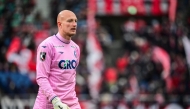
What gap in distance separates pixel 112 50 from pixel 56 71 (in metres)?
12.0

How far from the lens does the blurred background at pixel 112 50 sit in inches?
607

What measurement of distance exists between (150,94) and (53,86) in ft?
29.0

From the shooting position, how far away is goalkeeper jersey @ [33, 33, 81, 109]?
24.7 feet

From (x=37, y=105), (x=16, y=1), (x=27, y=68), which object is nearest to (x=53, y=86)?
(x=37, y=105)

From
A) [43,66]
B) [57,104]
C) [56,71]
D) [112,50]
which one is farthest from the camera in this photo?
[112,50]

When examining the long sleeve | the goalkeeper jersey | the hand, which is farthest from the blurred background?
the hand

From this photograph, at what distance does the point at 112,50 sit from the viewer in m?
19.6

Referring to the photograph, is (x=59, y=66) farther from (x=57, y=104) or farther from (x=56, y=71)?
(x=57, y=104)

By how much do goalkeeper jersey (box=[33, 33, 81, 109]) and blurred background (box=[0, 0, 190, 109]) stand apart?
6.94 metres

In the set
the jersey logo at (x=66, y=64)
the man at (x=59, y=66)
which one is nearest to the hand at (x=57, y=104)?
the man at (x=59, y=66)

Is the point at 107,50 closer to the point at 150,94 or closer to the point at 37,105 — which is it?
the point at 150,94

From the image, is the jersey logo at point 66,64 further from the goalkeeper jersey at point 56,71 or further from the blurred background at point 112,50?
the blurred background at point 112,50

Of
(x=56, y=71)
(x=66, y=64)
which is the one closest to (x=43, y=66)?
(x=56, y=71)

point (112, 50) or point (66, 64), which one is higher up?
point (66, 64)
